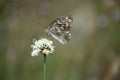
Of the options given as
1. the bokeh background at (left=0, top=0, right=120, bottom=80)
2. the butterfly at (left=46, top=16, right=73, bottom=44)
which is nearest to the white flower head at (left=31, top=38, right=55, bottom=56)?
the butterfly at (left=46, top=16, right=73, bottom=44)

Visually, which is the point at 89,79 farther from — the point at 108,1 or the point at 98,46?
the point at 108,1

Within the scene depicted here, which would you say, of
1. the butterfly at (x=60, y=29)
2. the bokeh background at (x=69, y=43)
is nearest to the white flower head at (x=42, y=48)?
the butterfly at (x=60, y=29)

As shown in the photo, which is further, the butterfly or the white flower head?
the butterfly

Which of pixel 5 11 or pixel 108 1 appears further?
pixel 108 1

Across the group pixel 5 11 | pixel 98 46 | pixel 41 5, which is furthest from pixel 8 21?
pixel 98 46

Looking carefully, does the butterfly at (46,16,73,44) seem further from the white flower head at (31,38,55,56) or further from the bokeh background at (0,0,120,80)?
the bokeh background at (0,0,120,80)

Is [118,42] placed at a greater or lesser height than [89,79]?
greater

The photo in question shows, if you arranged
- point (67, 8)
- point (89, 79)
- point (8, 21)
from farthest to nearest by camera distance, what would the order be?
point (67, 8)
point (8, 21)
point (89, 79)
